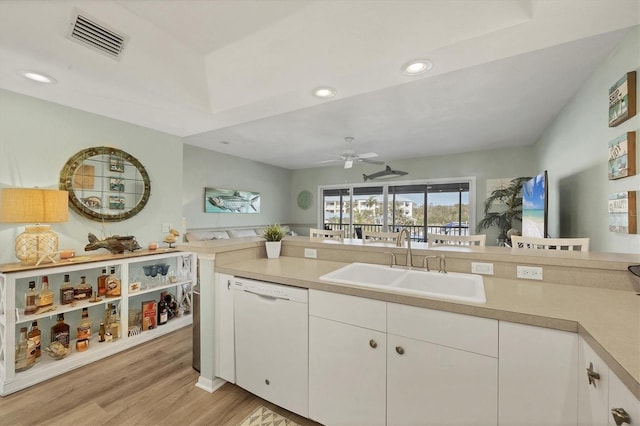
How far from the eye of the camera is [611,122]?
190cm

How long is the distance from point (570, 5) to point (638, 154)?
101 centimetres

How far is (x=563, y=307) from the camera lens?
3.57ft

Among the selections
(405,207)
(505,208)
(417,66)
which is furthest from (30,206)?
(505,208)

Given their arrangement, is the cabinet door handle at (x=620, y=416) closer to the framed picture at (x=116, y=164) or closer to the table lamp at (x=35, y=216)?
the table lamp at (x=35, y=216)

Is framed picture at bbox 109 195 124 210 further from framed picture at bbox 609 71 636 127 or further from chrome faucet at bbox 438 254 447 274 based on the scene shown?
framed picture at bbox 609 71 636 127

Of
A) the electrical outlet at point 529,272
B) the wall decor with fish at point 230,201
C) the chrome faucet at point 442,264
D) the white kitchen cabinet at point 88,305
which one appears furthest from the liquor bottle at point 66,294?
the electrical outlet at point 529,272

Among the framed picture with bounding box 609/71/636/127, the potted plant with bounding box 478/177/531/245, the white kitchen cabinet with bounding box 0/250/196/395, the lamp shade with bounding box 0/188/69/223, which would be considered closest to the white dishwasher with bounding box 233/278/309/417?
the white kitchen cabinet with bounding box 0/250/196/395

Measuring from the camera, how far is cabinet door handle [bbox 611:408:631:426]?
0.67m

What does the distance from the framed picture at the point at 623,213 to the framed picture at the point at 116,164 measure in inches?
171

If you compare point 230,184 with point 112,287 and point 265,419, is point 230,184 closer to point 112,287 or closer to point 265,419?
point 112,287

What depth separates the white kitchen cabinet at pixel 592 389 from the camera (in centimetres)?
79

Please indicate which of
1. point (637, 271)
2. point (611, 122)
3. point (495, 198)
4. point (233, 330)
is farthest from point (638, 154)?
point (495, 198)

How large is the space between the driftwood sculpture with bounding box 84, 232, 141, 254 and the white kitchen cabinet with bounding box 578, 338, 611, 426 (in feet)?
11.2

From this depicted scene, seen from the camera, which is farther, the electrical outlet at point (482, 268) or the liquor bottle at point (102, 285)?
the liquor bottle at point (102, 285)
